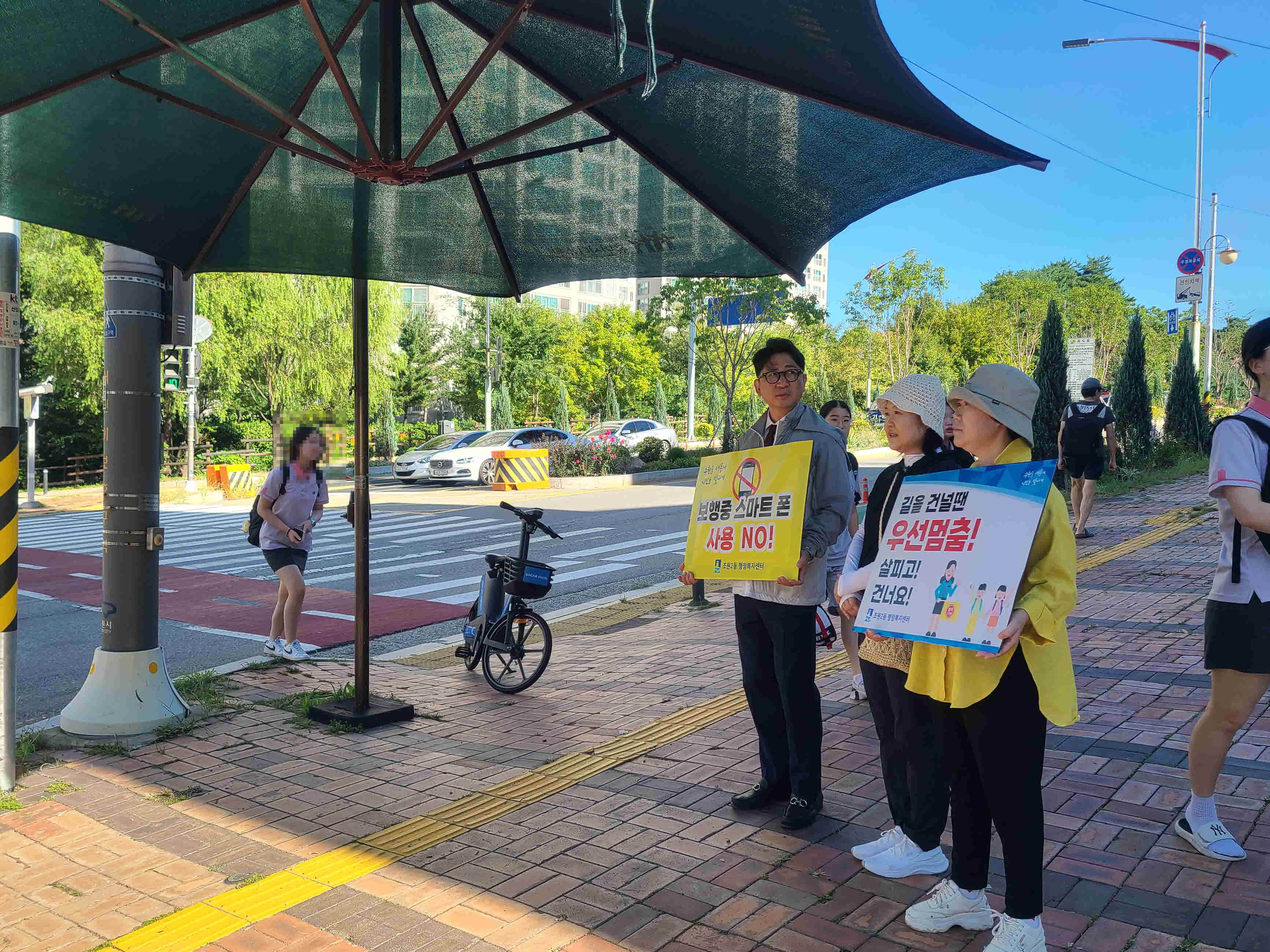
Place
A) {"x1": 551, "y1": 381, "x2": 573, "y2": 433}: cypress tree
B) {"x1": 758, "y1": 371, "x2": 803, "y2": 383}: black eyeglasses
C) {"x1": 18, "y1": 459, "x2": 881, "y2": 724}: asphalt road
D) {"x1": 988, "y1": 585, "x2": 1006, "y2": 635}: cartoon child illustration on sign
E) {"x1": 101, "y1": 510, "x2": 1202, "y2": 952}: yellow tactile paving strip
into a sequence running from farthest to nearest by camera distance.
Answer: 1. {"x1": 551, "y1": 381, "x2": 573, "y2": 433}: cypress tree
2. {"x1": 18, "y1": 459, "x2": 881, "y2": 724}: asphalt road
3. {"x1": 758, "y1": 371, "x2": 803, "y2": 383}: black eyeglasses
4. {"x1": 101, "y1": 510, "x2": 1202, "y2": 952}: yellow tactile paving strip
5. {"x1": 988, "y1": 585, "x2": 1006, "y2": 635}: cartoon child illustration on sign

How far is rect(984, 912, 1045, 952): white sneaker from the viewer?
288 cm

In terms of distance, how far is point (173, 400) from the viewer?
31312 mm

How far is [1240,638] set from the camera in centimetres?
347

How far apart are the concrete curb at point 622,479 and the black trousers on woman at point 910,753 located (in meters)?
21.5

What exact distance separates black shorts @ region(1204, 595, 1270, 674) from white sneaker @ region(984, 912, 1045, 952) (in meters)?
1.22

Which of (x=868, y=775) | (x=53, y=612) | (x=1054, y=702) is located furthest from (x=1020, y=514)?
A: (x=53, y=612)

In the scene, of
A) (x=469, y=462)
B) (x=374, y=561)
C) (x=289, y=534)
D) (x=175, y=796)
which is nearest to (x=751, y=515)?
(x=175, y=796)

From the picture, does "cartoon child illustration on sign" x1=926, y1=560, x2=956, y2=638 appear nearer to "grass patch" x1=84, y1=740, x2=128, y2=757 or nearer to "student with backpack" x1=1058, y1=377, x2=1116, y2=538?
"grass patch" x1=84, y1=740, x2=128, y2=757

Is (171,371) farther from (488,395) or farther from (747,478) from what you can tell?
(488,395)

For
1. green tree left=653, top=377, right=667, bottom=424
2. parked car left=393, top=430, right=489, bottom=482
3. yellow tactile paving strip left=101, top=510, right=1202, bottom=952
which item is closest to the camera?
yellow tactile paving strip left=101, top=510, right=1202, bottom=952

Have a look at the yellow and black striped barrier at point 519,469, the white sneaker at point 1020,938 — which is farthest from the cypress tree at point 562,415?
the white sneaker at point 1020,938

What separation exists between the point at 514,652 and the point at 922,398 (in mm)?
3979

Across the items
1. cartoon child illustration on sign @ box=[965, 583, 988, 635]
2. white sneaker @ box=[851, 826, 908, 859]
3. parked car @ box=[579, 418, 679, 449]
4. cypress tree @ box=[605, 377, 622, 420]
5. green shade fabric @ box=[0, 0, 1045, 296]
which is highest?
cypress tree @ box=[605, 377, 622, 420]

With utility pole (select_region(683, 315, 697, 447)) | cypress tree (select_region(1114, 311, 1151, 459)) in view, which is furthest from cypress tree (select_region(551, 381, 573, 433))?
cypress tree (select_region(1114, 311, 1151, 459))
